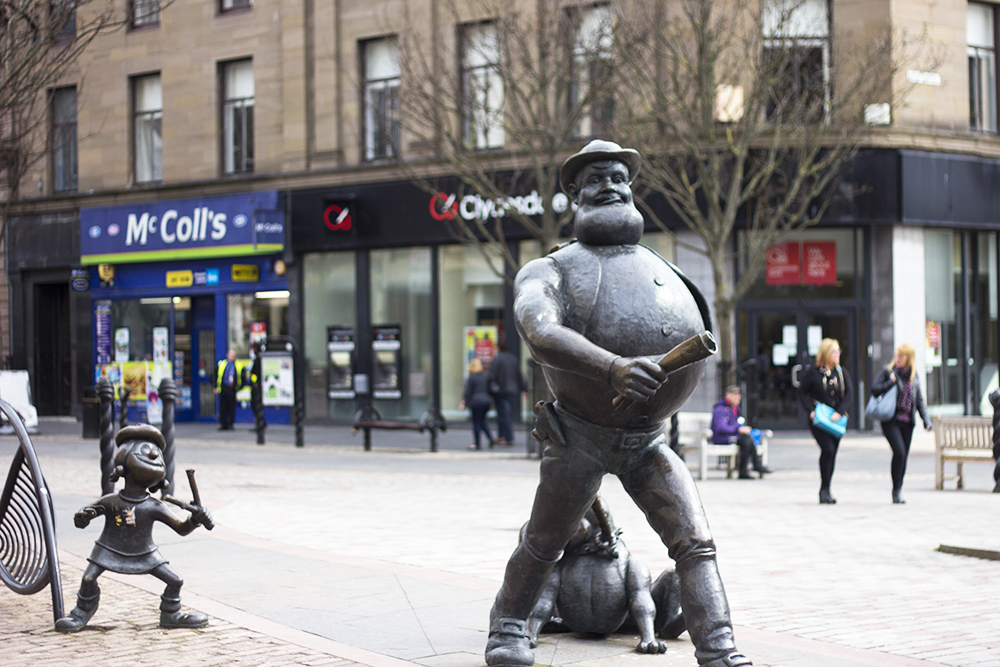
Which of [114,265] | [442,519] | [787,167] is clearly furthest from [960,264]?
[114,265]

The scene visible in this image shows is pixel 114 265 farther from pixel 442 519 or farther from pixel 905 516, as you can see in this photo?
pixel 905 516

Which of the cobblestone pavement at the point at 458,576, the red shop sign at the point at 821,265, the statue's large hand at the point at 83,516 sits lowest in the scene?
the cobblestone pavement at the point at 458,576

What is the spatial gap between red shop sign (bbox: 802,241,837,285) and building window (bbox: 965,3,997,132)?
158 inches

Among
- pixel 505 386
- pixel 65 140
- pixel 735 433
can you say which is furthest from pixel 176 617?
pixel 65 140

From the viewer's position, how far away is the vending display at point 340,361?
24.9 meters

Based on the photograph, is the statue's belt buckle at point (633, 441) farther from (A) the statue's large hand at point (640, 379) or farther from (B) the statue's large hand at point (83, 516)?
(B) the statue's large hand at point (83, 516)

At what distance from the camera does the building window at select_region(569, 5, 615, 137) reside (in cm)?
1872

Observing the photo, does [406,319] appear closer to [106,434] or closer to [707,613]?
[106,434]

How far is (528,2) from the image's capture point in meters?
21.8

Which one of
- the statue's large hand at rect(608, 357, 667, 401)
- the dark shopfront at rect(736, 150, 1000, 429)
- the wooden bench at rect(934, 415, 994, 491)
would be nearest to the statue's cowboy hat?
the statue's large hand at rect(608, 357, 667, 401)

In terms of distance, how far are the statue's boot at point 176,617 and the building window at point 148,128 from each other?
23.0 metres

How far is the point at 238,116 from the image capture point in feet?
87.1

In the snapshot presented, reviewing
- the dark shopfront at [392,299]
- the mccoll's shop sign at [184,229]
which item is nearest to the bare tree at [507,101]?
the dark shopfront at [392,299]

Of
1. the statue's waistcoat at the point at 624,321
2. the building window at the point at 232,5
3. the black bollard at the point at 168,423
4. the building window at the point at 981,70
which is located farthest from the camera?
the building window at the point at 232,5
